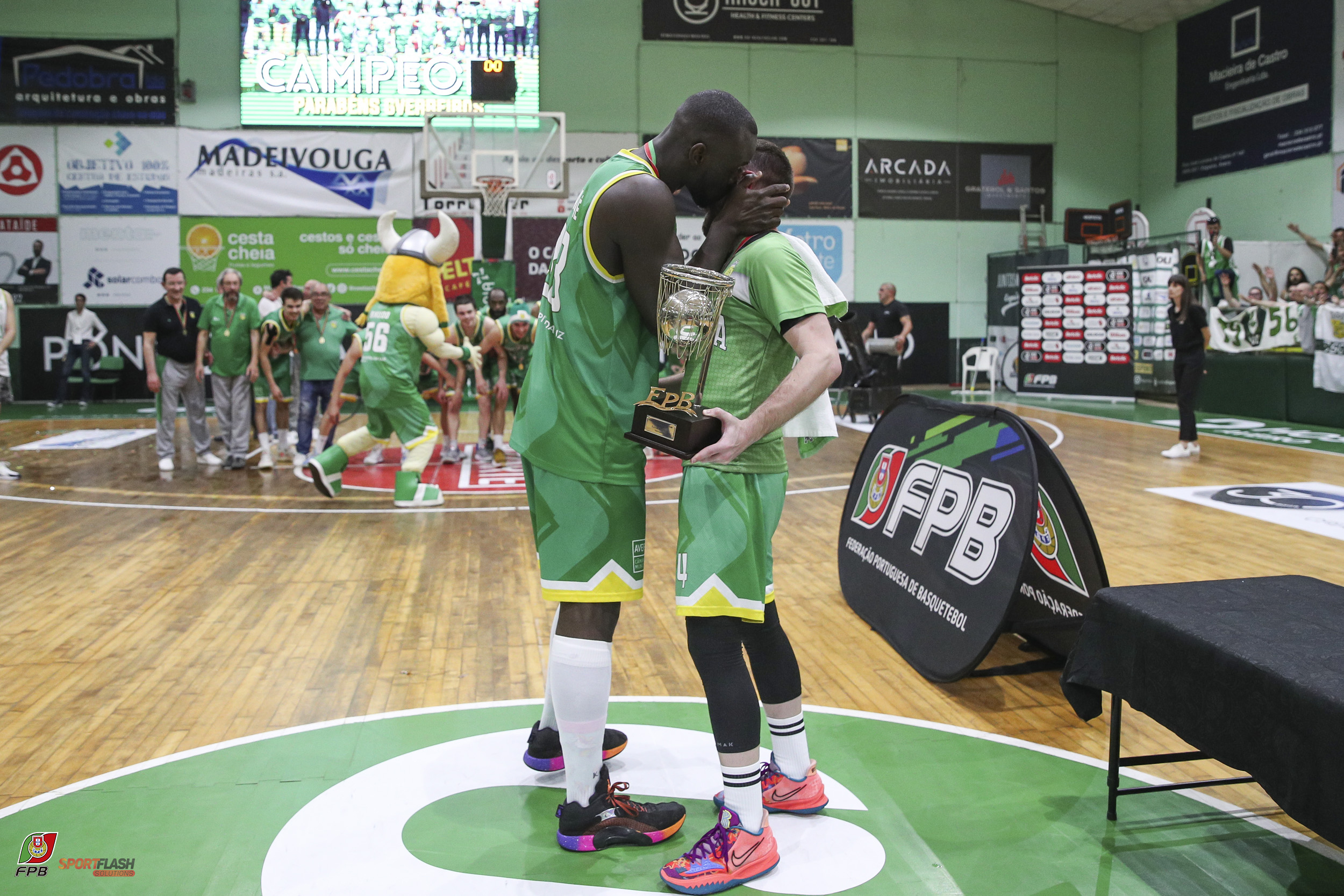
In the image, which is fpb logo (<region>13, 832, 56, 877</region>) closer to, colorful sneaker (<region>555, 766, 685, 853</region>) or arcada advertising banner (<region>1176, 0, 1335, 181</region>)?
colorful sneaker (<region>555, 766, 685, 853</region>)

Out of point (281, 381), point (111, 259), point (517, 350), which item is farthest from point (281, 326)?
point (111, 259)

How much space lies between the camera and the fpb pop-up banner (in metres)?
3.71

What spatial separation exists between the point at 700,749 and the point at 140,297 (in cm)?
1774

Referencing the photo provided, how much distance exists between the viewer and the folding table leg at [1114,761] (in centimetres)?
278

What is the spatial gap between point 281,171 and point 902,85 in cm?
1206

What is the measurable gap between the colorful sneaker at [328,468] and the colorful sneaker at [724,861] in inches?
234

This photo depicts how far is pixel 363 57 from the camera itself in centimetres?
1808

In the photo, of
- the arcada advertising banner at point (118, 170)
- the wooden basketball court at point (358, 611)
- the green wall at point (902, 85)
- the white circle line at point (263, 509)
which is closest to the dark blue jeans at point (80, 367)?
the arcada advertising banner at point (118, 170)

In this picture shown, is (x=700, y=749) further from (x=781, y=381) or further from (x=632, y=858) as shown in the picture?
(x=781, y=381)

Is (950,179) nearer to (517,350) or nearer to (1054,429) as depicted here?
(1054,429)

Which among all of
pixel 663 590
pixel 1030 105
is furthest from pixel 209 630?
pixel 1030 105

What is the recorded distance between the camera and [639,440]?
2.34 metres

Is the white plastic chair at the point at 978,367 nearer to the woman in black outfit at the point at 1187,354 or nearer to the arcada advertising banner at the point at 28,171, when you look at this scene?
the woman in black outfit at the point at 1187,354

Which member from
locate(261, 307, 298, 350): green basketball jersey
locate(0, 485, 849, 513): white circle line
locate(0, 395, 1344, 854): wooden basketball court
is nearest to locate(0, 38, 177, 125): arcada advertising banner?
locate(261, 307, 298, 350): green basketball jersey
